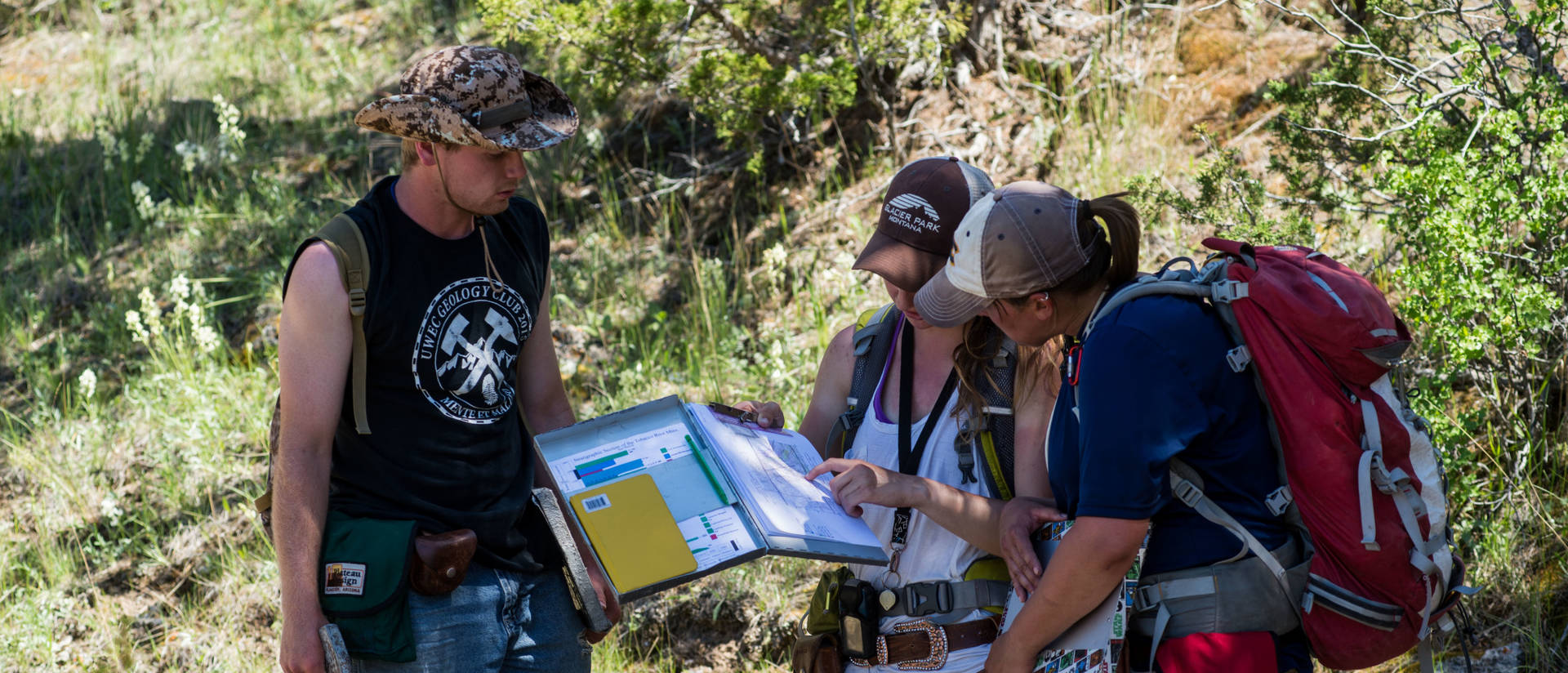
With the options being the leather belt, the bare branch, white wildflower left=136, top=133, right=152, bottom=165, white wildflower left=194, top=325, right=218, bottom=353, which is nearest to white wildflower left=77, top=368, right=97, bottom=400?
white wildflower left=194, top=325, right=218, bottom=353

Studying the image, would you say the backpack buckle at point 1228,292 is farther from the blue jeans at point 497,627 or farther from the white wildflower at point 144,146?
the white wildflower at point 144,146

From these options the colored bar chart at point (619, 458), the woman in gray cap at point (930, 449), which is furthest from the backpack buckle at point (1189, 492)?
the colored bar chart at point (619, 458)

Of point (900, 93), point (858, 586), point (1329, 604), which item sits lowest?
point (900, 93)

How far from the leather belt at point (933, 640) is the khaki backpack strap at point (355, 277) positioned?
1.24 meters

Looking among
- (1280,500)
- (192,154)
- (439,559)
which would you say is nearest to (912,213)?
(1280,500)

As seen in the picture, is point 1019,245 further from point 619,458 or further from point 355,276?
point 355,276

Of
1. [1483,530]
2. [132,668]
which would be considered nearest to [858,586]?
[1483,530]

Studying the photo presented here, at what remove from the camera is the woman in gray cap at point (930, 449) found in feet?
7.76

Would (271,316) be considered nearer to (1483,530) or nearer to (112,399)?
(112,399)

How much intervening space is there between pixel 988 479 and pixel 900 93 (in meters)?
4.39

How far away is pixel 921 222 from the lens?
2.47m

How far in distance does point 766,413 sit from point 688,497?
39 cm

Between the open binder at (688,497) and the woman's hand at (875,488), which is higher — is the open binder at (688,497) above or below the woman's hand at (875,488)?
below

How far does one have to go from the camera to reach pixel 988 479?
7.94ft
